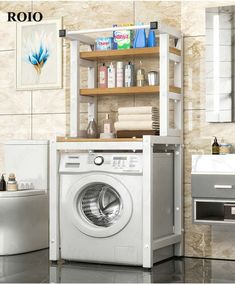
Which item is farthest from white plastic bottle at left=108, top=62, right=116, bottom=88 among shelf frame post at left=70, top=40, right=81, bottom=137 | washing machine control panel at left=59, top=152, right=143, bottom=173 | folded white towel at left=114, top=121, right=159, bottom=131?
washing machine control panel at left=59, top=152, right=143, bottom=173

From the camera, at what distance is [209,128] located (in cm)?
497

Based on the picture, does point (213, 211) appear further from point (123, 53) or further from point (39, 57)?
point (39, 57)

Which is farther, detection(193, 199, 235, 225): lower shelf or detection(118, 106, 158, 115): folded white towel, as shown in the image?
detection(118, 106, 158, 115): folded white towel

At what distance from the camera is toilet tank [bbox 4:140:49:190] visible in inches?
216

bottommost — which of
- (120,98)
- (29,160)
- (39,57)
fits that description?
(29,160)

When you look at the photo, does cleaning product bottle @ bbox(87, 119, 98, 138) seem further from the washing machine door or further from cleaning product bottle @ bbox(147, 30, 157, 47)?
cleaning product bottle @ bbox(147, 30, 157, 47)

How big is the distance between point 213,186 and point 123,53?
1.27 m

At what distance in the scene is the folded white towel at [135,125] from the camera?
4.77 meters

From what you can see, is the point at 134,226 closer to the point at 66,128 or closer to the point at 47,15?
the point at 66,128

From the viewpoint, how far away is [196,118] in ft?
16.5

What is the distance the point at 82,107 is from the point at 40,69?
1.86ft

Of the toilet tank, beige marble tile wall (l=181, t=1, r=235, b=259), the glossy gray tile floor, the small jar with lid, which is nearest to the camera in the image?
the glossy gray tile floor

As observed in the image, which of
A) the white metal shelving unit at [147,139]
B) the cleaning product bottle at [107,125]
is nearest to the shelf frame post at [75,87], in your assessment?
the white metal shelving unit at [147,139]

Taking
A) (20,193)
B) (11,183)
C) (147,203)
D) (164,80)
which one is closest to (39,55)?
(11,183)
